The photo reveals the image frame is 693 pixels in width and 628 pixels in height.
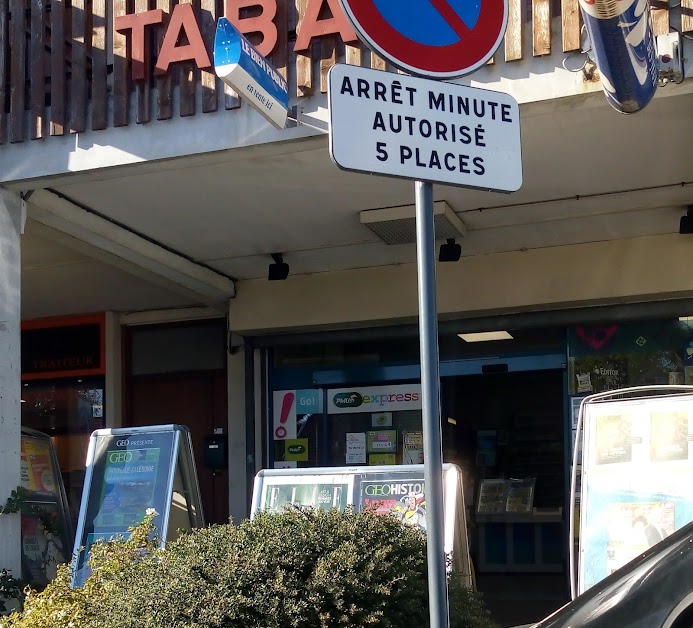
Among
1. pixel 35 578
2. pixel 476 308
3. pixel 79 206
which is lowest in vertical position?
pixel 35 578

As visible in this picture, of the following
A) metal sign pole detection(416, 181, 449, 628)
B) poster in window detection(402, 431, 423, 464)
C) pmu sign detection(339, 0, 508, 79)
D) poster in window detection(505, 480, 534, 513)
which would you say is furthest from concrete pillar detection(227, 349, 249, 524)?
metal sign pole detection(416, 181, 449, 628)

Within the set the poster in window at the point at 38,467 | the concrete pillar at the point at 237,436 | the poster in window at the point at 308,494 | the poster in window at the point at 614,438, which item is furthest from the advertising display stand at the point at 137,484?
the concrete pillar at the point at 237,436

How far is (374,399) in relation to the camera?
416 inches

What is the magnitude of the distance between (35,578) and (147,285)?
149 inches

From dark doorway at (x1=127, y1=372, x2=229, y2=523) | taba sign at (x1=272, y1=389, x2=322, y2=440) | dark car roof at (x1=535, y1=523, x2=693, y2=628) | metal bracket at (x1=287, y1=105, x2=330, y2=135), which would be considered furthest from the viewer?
dark doorway at (x1=127, y1=372, x2=229, y2=523)

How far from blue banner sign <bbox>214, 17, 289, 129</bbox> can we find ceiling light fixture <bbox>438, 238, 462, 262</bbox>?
3.12 m

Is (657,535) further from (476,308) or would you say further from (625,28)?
(476,308)

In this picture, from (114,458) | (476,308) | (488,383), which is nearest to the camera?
(114,458)

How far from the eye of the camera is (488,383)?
10.5 m

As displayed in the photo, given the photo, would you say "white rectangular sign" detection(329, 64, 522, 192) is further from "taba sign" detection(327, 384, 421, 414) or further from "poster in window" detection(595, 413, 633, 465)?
"taba sign" detection(327, 384, 421, 414)

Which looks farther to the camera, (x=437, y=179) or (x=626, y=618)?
(x=437, y=179)

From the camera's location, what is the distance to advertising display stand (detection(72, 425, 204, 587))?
740 centimetres

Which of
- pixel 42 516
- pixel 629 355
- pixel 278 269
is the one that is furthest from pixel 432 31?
pixel 629 355

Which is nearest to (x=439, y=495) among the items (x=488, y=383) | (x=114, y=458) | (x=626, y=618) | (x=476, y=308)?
(x=626, y=618)
